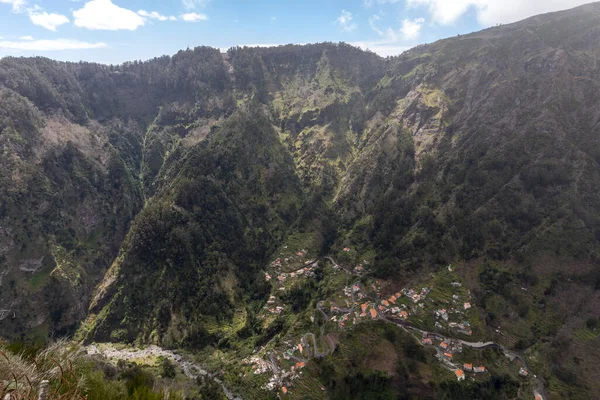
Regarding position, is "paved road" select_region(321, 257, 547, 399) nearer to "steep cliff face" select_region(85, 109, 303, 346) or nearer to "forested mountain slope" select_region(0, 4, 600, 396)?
"forested mountain slope" select_region(0, 4, 600, 396)

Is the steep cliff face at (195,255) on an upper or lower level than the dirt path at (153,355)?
upper

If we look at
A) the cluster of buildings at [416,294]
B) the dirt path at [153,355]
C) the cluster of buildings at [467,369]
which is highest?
the cluster of buildings at [416,294]

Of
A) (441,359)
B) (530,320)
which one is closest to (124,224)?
(441,359)

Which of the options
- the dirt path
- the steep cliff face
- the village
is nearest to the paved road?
the village

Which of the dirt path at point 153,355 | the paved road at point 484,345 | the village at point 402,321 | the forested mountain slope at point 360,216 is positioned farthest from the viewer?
the forested mountain slope at point 360,216

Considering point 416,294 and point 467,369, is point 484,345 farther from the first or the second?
point 416,294

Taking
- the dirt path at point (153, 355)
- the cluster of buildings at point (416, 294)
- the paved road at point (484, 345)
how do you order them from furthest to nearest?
the dirt path at point (153, 355), the cluster of buildings at point (416, 294), the paved road at point (484, 345)

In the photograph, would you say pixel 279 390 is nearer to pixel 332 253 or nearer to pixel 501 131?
pixel 332 253

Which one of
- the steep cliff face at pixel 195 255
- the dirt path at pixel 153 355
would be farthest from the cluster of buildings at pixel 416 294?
the dirt path at pixel 153 355

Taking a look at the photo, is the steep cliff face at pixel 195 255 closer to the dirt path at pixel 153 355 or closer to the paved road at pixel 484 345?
the dirt path at pixel 153 355
